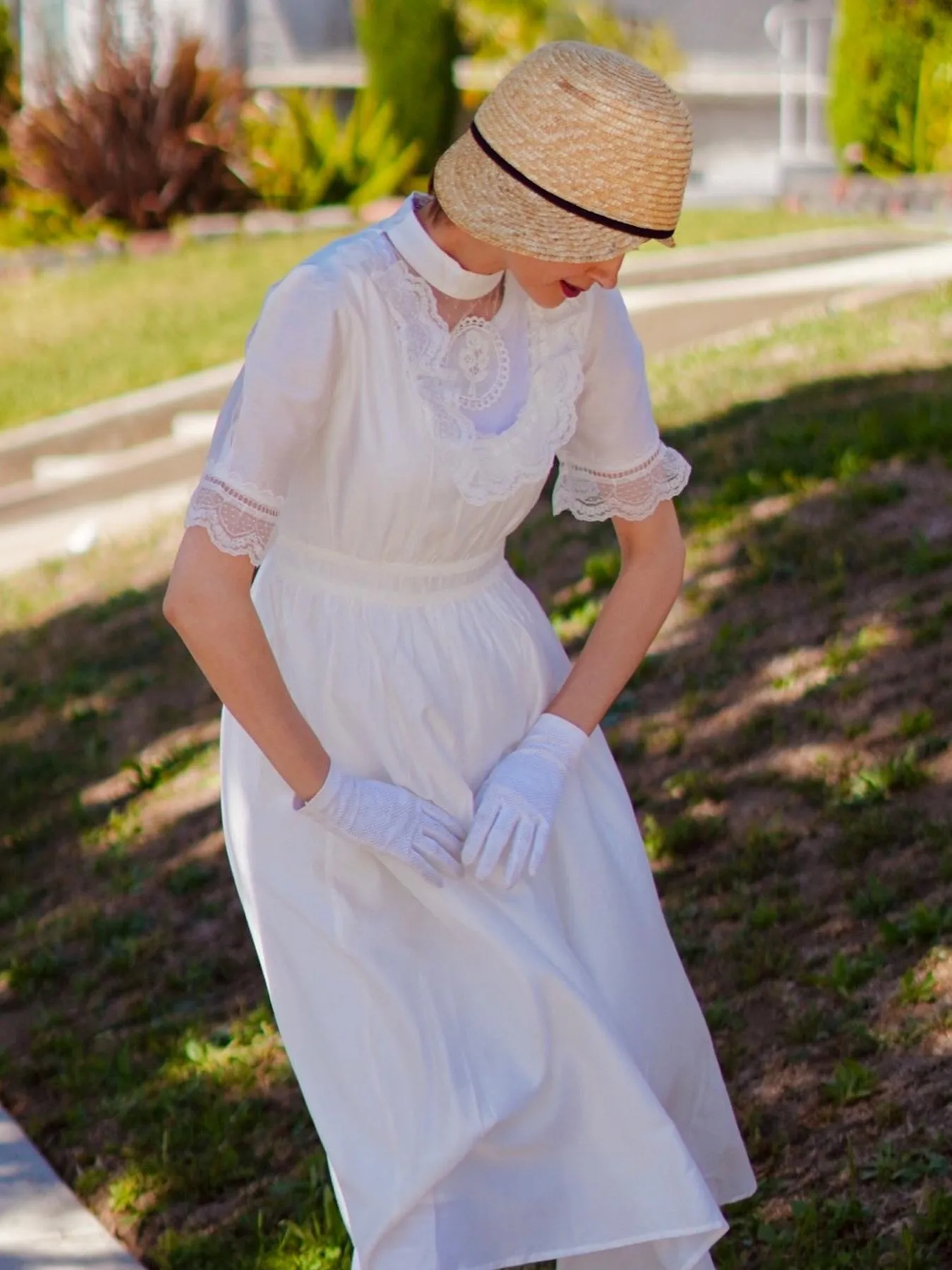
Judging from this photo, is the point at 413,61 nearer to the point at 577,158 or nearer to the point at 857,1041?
the point at 857,1041

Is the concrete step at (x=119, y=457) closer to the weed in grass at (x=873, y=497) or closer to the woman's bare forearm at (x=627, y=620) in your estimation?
the weed in grass at (x=873, y=497)

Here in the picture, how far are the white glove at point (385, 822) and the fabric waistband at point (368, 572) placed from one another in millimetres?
256

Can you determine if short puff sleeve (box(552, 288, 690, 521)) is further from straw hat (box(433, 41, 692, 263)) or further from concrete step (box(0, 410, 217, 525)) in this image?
concrete step (box(0, 410, 217, 525))

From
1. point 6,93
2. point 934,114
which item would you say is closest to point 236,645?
point 934,114

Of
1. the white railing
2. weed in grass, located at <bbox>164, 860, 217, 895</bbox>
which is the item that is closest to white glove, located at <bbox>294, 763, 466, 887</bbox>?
weed in grass, located at <bbox>164, 860, 217, 895</bbox>

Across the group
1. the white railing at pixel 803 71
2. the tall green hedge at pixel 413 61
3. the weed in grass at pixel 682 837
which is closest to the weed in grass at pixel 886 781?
the weed in grass at pixel 682 837

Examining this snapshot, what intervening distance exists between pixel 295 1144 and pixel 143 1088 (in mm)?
500

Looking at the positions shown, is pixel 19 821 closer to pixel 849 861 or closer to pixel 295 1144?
pixel 295 1144

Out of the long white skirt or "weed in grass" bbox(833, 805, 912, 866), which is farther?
"weed in grass" bbox(833, 805, 912, 866)

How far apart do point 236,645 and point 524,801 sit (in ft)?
1.43

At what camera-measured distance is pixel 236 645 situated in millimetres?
2301

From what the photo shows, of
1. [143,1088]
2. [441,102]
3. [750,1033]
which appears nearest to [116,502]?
[143,1088]

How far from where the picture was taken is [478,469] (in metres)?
2.40

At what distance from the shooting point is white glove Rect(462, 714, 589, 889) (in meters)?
2.42
